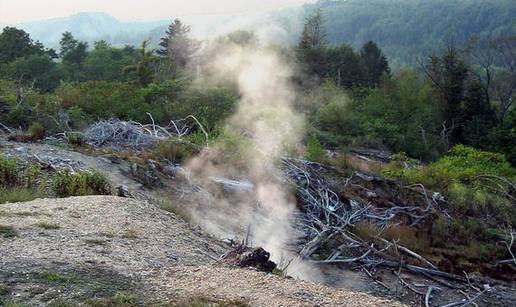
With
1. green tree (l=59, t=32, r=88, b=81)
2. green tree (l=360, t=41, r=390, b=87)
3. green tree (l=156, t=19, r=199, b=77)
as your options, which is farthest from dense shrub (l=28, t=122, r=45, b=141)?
green tree (l=360, t=41, r=390, b=87)

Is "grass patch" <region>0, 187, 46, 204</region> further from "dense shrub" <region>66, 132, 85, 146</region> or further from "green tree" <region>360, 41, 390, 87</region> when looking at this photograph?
"green tree" <region>360, 41, 390, 87</region>

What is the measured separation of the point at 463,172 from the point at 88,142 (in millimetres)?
8839

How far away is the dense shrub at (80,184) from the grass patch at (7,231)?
213cm

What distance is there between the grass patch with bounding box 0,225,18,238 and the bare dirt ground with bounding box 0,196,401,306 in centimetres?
3

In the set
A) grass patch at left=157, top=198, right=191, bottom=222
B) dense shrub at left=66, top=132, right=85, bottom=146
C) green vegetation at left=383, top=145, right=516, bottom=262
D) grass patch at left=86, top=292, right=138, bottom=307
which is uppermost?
grass patch at left=86, top=292, right=138, bottom=307

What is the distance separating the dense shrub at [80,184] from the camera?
7.21 m

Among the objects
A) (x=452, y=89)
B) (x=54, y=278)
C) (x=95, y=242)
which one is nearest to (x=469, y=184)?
(x=95, y=242)

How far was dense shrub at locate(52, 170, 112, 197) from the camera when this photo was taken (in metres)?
7.21

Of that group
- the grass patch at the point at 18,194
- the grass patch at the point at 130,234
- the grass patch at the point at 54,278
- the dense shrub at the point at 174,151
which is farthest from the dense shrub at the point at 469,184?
the grass patch at the point at 54,278

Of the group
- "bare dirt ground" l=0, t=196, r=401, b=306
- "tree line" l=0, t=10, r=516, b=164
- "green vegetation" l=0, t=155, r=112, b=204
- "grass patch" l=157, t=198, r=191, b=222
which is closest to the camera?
"bare dirt ground" l=0, t=196, r=401, b=306

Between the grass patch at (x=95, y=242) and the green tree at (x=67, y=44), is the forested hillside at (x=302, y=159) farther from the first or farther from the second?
the green tree at (x=67, y=44)

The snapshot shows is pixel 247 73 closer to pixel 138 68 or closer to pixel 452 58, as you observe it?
pixel 138 68

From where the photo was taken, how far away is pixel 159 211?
23.3 ft

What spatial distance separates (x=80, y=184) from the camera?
24.0 feet
